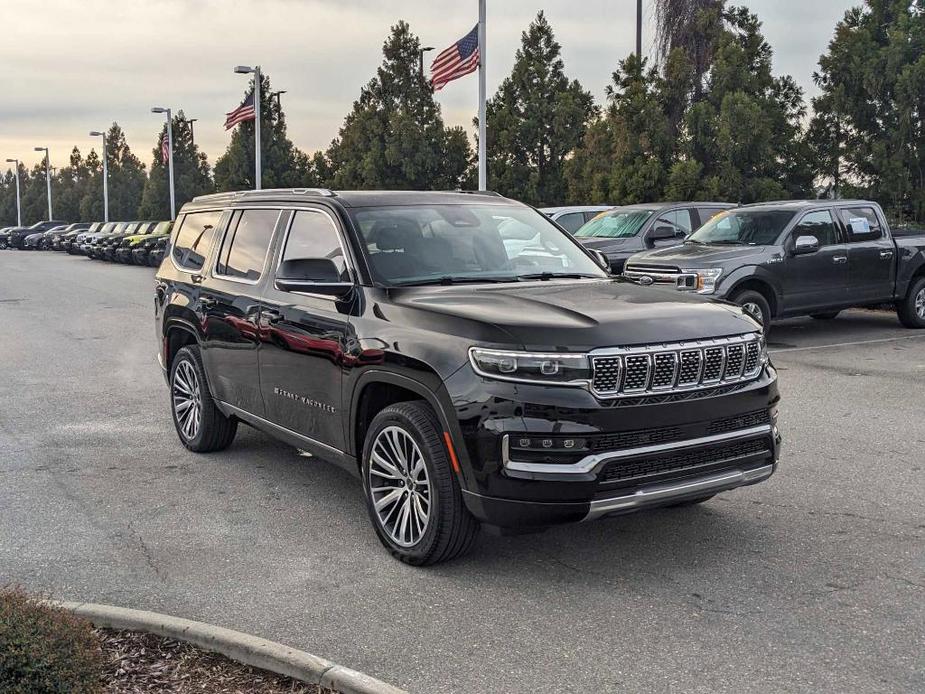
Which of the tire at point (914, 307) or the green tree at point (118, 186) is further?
the green tree at point (118, 186)

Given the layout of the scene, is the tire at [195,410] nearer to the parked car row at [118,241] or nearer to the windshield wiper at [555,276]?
the windshield wiper at [555,276]

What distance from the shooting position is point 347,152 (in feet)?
134

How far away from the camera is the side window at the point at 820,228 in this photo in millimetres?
13172

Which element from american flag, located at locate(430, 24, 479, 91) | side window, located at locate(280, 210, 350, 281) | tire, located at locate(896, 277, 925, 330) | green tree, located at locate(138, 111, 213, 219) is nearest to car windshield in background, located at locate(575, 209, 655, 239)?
A: tire, located at locate(896, 277, 925, 330)

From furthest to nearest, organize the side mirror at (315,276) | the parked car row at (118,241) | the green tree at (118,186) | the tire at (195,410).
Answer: the green tree at (118,186) → the parked car row at (118,241) → the tire at (195,410) → the side mirror at (315,276)

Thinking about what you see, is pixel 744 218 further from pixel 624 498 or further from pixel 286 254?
pixel 624 498

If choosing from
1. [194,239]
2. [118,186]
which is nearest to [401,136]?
[194,239]

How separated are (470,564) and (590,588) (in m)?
0.64

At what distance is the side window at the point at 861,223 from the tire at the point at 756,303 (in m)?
1.93

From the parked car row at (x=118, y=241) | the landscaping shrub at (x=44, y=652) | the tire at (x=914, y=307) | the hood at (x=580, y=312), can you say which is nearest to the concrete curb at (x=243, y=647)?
the landscaping shrub at (x=44, y=652)

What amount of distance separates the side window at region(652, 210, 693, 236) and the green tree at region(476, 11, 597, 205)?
17.5 metres

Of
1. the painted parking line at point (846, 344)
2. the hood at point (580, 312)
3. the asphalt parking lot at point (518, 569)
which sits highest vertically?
the hood at point (580, 312)

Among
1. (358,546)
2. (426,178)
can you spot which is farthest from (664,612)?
(426,178)

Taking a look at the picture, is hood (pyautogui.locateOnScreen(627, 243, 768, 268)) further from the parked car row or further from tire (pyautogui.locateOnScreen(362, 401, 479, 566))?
the parked car row
